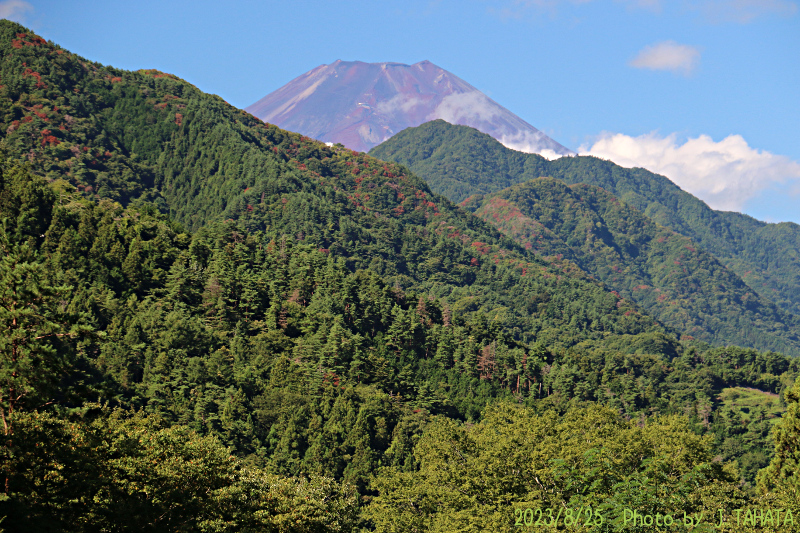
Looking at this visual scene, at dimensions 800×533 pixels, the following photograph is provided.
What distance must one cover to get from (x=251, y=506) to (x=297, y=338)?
6634 cm

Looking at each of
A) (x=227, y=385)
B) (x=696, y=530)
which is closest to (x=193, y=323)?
(x=227, y=385)

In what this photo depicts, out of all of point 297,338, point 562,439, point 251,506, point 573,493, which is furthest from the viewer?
point 297,338

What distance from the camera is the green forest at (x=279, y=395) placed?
2639 centimetres

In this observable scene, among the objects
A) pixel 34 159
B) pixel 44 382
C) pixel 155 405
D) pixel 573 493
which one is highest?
pixel 34 159

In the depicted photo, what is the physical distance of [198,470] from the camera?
30.1 meters

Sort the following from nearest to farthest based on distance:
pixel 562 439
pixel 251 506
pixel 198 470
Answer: pixel 198 470 < pixel 251 506 < pixel 562 439

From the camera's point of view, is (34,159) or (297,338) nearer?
(297,338)

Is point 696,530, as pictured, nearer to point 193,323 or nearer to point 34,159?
point 193,323

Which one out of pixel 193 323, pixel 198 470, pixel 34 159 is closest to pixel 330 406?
pixel 193 323

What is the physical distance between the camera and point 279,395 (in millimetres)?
79875

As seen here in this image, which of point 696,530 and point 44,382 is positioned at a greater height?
point 44,382

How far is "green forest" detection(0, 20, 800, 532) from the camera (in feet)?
86.6

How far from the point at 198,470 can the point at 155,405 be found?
152 ft

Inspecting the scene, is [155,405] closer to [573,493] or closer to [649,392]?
[573,493]
